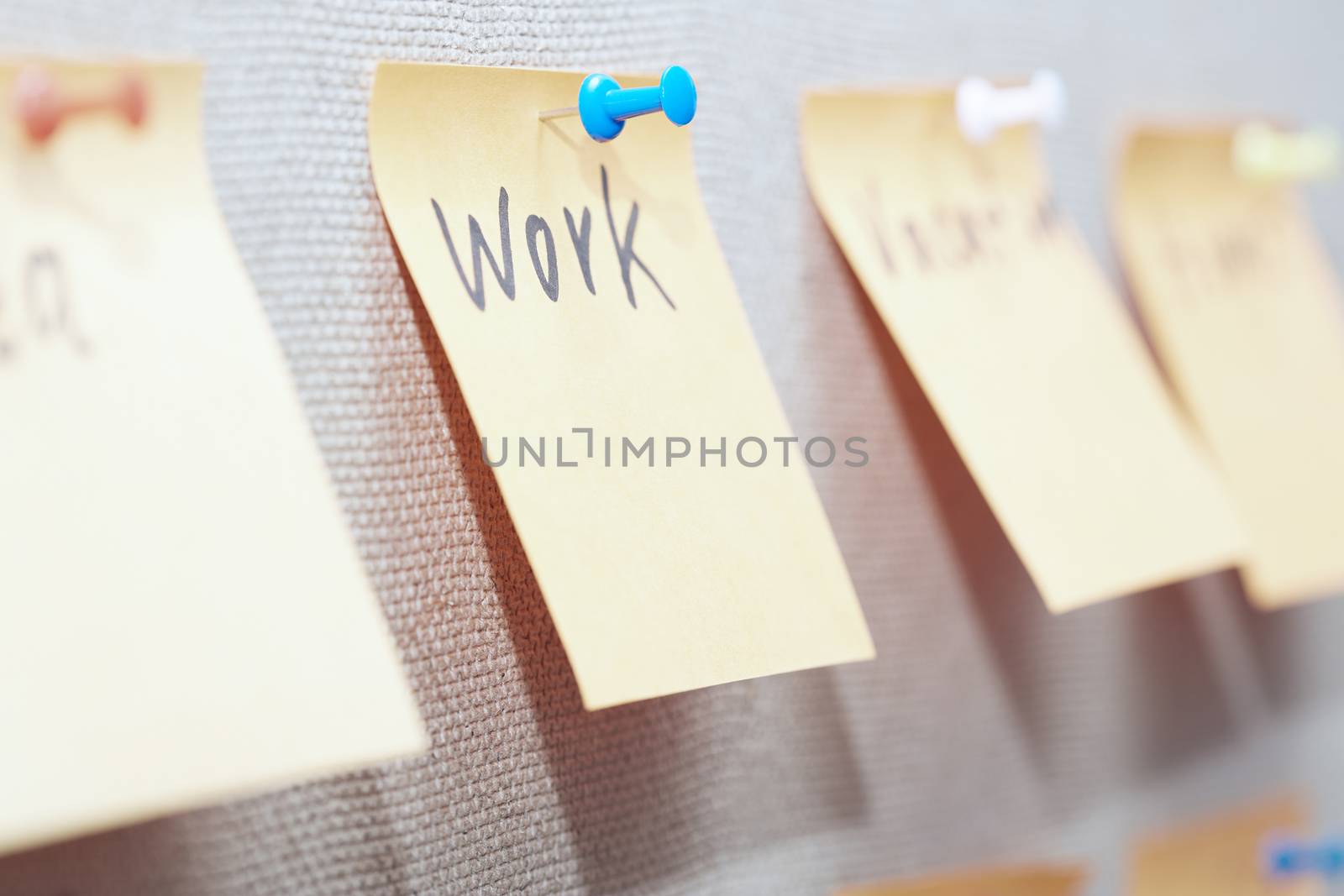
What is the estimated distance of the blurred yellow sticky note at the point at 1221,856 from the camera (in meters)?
0.47

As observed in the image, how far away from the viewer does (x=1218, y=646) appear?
52cm

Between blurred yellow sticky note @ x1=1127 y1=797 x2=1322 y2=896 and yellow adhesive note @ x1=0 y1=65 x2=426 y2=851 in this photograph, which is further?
blurred yellow sticky note @ x1=1127 y1=797 x2=1322 y2=896

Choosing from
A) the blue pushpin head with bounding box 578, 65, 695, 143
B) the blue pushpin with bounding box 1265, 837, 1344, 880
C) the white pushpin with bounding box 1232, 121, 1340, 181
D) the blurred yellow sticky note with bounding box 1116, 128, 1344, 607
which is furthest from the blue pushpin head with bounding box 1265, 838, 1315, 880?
the blue pushpin head with bounding box 578, 65, 695, 143

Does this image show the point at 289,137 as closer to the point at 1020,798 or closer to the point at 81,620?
the point at 81,620

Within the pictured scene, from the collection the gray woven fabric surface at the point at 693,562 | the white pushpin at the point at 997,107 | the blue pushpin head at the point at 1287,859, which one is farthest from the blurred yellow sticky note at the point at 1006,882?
the white pushpin at the point at 997,107

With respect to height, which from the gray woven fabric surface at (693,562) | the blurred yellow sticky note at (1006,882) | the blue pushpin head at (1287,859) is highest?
the gray woven fabric surface at (693,562)

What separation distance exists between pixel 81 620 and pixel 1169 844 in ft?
1.35

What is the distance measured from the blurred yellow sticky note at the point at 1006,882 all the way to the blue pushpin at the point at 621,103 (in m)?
0.25

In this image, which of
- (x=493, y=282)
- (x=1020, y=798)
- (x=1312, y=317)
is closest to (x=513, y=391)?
(x=493, y=282)

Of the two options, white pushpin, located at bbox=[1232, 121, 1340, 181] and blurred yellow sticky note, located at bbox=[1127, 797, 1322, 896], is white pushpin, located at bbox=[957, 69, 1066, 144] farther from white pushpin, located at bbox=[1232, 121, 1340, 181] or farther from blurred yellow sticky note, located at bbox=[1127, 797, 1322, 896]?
blurred yellow sticky note, located at bbox=[1127, 797, 1322, 896]

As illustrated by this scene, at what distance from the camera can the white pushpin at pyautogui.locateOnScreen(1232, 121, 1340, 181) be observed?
0.51 m

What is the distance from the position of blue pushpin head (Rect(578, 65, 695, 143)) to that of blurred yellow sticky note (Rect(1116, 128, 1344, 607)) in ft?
0.81

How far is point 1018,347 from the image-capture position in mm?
393

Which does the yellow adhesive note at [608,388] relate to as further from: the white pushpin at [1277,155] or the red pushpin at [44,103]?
the white pushpin at [1277,155]
